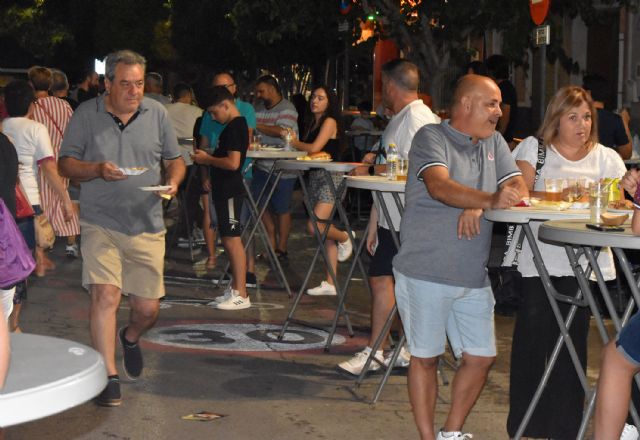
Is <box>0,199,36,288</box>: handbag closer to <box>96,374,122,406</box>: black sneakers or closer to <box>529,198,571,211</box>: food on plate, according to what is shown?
<box>529,198,571,211</box>: food on plate

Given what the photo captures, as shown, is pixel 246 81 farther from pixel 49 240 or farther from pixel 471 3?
pixel 49 240

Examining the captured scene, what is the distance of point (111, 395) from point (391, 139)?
2343mm

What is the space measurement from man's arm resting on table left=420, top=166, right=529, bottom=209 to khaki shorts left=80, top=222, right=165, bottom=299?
221 cm

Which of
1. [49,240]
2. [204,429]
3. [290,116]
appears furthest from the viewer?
[290,116]

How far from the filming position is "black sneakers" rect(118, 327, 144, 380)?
25.0 feet

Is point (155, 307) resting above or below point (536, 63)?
below

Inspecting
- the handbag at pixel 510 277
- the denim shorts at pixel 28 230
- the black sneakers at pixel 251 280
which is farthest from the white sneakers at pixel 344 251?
the handbag at pixel 510 277

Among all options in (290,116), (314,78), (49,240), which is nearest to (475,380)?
(49,240)

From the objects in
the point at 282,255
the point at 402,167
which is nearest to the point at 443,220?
the point at 402,167

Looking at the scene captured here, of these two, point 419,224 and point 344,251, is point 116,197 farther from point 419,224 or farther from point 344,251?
point 344,251

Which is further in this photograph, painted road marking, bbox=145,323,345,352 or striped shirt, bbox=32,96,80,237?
striped shirt, bbox=32,96,80,237

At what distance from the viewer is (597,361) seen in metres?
8.40

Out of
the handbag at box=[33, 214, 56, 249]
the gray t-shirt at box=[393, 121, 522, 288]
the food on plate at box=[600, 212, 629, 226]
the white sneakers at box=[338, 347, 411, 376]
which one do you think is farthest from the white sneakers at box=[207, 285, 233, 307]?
the food on plate at box=[600, 212, 629, 226]

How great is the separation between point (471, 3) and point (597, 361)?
8508mm
